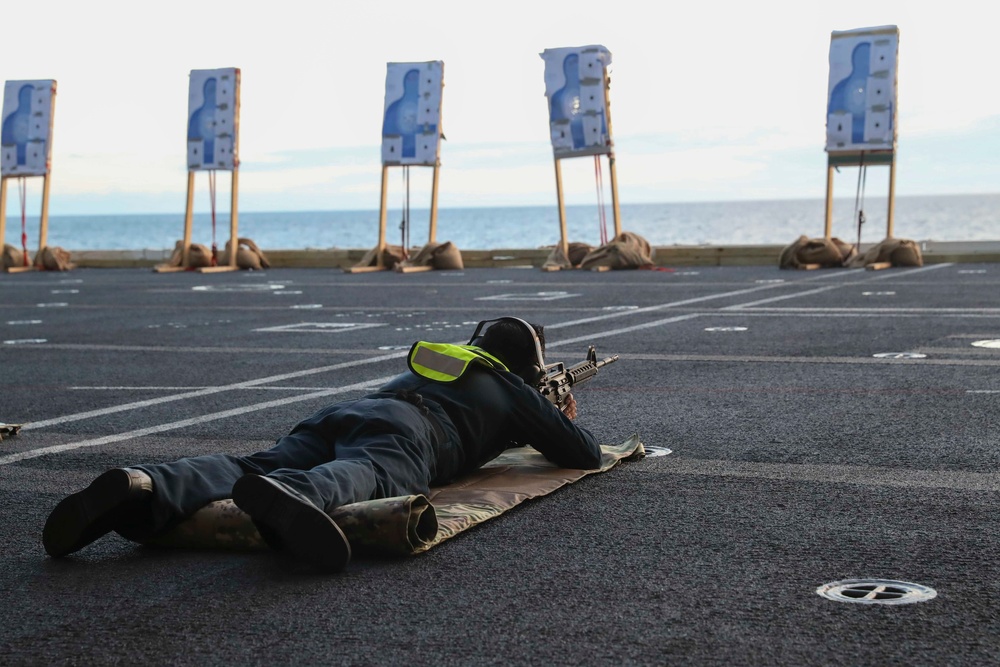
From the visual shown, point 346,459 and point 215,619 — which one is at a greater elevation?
point 346,459

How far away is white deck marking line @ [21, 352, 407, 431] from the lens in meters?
7.14

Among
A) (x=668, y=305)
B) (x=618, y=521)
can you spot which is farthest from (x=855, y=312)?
(x=618, y=521)

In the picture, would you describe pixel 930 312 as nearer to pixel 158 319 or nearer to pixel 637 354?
pixel 637 354

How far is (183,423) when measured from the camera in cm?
695

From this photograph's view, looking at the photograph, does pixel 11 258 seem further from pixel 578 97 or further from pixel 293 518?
pixel 293 518

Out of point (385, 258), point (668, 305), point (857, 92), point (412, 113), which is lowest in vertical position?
point (668, 305)

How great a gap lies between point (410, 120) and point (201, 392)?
18.0 meters

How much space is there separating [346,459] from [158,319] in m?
10.6

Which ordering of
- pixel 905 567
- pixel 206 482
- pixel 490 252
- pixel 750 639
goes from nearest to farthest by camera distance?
pixel 750 639 → pixel 905 567 → pixel 206 482 → pixel 490 252

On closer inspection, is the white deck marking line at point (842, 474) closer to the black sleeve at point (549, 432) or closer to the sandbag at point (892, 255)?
the black sleeve at point (549, 432)

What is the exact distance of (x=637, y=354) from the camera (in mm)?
10016

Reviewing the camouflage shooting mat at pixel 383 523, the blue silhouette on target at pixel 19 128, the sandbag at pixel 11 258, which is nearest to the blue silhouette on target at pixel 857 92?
the blue silhouette on target at pixel 19 128

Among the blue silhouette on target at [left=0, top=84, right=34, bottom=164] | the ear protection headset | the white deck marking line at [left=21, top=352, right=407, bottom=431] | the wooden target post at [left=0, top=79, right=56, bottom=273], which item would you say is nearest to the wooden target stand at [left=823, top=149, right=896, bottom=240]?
the white deck marking line at [left=21, top=352, right=407, bottom=431]

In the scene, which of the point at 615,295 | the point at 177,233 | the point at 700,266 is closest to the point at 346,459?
the point at 615,295
